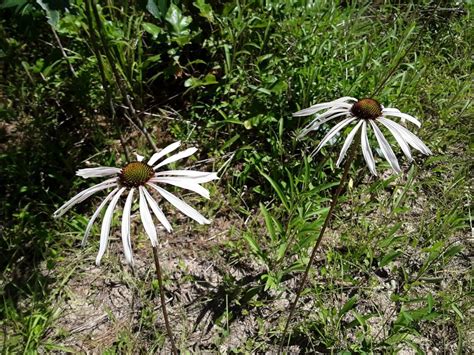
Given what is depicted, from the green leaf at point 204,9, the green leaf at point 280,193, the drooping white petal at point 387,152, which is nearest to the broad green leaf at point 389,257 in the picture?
the green leaf at point 280,193

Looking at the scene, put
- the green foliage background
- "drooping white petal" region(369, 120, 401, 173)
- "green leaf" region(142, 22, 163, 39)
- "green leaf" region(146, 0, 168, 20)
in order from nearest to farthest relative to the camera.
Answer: "drooping white petal" region(369, 120, 401, 173) → "green leaf" region(146, 0, 168, 20) → the green foliage background → "green leaf" region(142, 22, 163, 39)

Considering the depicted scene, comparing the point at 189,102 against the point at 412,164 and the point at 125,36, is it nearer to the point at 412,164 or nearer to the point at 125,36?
the point at 125,36

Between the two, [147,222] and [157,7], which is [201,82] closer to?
[157,7]

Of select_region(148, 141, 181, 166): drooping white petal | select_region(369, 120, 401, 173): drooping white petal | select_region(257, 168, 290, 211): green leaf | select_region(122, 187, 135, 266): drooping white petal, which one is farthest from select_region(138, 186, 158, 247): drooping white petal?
select_region(257, 168, 290, 211): green leaf

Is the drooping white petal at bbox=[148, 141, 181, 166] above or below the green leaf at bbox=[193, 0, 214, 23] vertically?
below

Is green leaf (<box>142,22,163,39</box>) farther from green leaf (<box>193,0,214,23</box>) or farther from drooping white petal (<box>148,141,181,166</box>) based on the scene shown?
drooping white petal (<box>148,141,181,166</box>)

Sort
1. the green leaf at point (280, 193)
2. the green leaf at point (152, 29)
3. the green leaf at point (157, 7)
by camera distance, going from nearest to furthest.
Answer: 1. the green leaf at point (157, 7)
2. the green leaf at point (280, 193)
3. the green leaf at point (152, 29)

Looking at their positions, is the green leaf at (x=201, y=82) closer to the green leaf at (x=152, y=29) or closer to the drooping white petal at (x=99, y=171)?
the green leaf at (x=152, y=29)

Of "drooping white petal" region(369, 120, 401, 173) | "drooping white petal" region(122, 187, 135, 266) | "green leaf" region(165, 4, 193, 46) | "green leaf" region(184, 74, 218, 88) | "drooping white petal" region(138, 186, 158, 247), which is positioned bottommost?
"green leaf" region(184, 74, 218, 88)

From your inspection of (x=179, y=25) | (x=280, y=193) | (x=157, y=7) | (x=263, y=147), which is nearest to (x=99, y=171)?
(x=157, y=7)

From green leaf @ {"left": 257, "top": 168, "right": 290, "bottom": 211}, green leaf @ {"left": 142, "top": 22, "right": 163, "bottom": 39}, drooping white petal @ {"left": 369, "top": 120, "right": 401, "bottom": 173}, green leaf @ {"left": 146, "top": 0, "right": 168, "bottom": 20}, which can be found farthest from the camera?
green leaf @ {"left": 142, "top": 22, "right": 163, "bottom": 39}

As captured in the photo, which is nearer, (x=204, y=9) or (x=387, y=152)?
(x=387, y=152)

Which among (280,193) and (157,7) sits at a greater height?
(157,7)

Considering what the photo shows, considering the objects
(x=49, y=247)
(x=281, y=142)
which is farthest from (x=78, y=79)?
(x=281, y=142)
